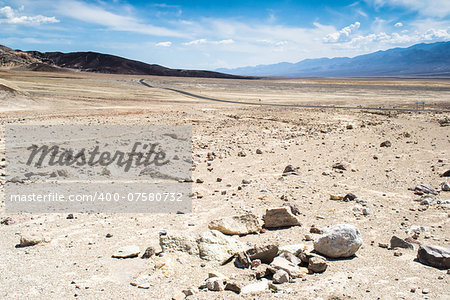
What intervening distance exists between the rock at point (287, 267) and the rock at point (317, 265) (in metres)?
0.13

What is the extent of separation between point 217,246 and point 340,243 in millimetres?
1447

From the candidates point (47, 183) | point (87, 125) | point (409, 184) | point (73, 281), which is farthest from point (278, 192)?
point (87, 125)

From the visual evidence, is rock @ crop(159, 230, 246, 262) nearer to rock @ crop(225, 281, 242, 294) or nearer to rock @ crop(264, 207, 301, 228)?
rock @ crop(225, 281, 242, 294)

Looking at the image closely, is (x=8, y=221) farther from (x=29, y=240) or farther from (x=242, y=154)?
(x=242, y=154)

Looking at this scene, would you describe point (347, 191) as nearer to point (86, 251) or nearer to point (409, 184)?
point (409, 184)

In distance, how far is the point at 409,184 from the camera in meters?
7.45

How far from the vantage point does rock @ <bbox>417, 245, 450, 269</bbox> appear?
3863 millimetres

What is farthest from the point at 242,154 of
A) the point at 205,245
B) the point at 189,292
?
the point at 189,292

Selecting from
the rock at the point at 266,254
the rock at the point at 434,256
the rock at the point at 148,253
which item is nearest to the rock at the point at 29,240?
the rock at the point at 148,253

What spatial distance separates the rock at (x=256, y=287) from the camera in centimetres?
342

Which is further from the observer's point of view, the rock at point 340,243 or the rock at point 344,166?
the rock at point 344,166

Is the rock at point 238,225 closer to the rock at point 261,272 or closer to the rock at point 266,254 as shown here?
the rock at point 266,254

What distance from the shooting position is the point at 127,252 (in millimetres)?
4230

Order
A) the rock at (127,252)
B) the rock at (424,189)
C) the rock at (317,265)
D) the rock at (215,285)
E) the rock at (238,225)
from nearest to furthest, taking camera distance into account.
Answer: the rock at (215,285)
the rock at (317,265)
the rock at (127,252)
the rock at (238,225)
the rock at (424,189)
